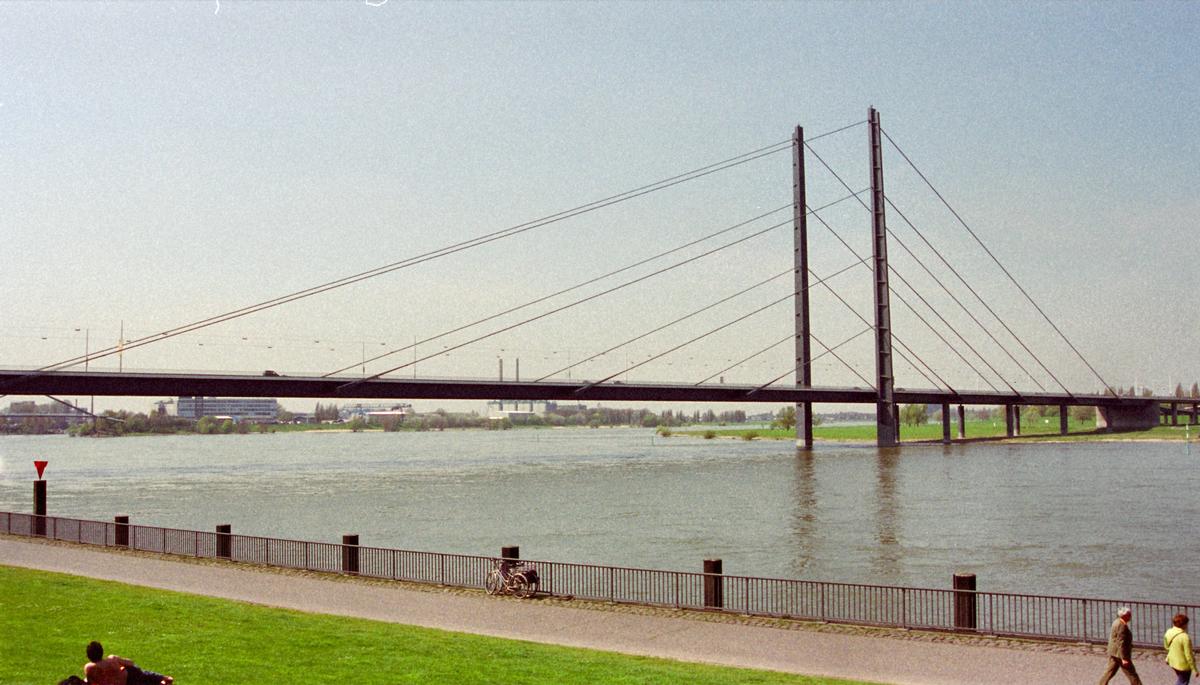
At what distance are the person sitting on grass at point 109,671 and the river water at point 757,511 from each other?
2338 cm

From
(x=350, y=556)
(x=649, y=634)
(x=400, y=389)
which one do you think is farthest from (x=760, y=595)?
(x=400, y=389)

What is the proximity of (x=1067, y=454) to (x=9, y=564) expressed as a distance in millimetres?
107413

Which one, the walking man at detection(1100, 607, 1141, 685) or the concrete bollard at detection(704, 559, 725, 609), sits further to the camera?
the concrete bollard at detection(704, 559, 725, 609)

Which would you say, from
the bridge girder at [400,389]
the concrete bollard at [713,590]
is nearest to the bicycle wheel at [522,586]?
the concrete bollard at [713,590]

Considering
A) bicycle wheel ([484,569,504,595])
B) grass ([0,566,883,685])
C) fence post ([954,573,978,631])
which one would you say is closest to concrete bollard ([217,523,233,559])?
grass ([0,566,883,685])

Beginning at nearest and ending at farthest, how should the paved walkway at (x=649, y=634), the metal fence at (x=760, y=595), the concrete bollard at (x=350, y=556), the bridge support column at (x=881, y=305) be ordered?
the paved walkway at (x=649, y=634), the metal fence at (x=760, y=595), the concrete bollard at (x=350, y=556), the bridge support column at (x=881, y=305)

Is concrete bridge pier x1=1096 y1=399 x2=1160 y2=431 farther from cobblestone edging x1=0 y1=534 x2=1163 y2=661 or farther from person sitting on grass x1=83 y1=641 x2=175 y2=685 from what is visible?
person sitting on grass x1=83 y1=641 x2=175 y2=685

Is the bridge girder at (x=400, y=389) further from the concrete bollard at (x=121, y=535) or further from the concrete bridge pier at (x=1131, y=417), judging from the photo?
the concrete bollard at (x=121, y=535)

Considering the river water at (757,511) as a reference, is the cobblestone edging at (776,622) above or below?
above

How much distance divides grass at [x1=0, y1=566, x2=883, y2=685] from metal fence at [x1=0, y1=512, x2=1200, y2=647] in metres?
4.94

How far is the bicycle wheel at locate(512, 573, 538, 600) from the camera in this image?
22594 millimetres

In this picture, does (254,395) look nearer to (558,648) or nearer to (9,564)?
(9,564)

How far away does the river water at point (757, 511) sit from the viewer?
114 feet

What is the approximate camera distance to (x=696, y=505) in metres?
57.0
